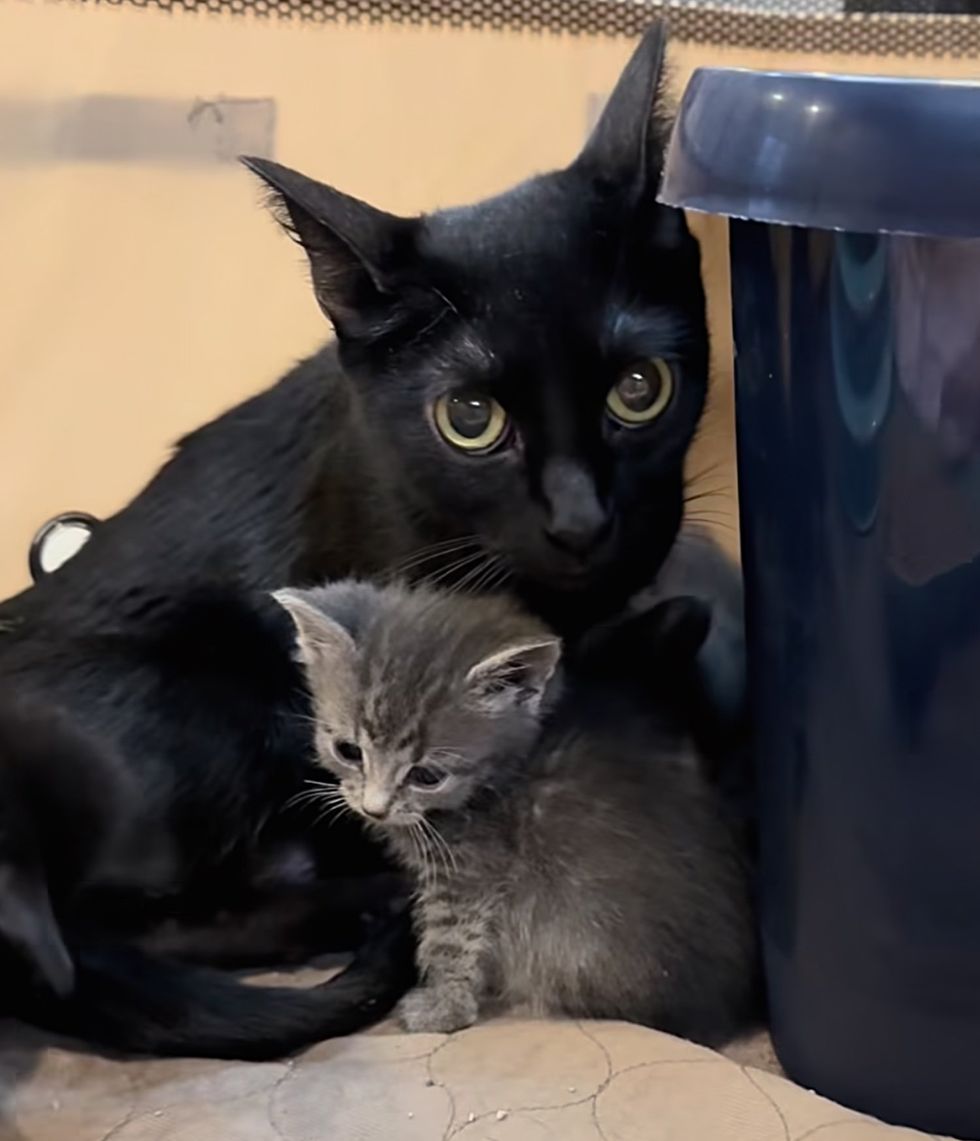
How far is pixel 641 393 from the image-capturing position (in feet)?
3.72

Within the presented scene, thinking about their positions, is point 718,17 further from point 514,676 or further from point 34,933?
point 34,933

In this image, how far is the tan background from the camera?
1.51 m

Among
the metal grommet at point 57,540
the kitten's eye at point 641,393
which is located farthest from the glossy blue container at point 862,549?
the metal grommet at point 57,540

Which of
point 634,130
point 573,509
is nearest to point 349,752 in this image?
point 573,509

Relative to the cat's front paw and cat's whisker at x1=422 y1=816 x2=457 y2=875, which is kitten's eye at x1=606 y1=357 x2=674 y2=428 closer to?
cat's whisker at x1=422 y1=816 x2=457 y2=875

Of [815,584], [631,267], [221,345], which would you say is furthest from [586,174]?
[221,345]

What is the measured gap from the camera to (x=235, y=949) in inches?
47.4

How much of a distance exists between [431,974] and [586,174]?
25.6 inches

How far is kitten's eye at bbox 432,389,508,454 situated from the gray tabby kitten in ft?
0.41

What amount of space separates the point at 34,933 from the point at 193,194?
0.84 m

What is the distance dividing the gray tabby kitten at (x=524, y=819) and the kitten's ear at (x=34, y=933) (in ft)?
0.79

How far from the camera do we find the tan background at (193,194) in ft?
4.94

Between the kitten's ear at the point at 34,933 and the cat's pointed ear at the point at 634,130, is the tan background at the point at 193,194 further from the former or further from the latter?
the kitten's ear at the point at 34,933

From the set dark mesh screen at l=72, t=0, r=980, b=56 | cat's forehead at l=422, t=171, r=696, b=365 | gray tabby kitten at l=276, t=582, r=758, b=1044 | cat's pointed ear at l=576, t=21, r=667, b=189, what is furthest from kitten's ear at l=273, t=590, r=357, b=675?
dark mesh screen at l=72, t=0, r=980, b=56
